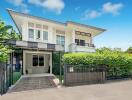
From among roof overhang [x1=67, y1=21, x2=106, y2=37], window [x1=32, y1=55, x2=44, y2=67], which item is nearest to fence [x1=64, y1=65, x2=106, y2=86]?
roof overhang [x1=67, y1=21, x2=106, y2=37]

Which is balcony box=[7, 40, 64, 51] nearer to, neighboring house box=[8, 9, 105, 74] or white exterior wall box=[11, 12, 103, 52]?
neighboring house box=[8, 9, 105, 74]

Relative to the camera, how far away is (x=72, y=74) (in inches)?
472

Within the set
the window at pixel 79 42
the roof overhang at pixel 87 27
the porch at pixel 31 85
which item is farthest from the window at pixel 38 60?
the porch at pixel 31 85

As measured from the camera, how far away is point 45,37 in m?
18.9

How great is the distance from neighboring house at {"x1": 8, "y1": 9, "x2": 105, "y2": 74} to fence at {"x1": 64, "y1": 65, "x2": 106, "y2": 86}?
4900 mm

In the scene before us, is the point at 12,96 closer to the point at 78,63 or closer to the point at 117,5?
the point at 78,63

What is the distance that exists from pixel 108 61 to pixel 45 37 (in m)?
8.81

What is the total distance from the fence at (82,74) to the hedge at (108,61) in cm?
38

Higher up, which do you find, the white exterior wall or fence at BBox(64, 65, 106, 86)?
the white exterior wall

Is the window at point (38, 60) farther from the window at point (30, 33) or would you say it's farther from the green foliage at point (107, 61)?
the green foliage at point (107, 61)

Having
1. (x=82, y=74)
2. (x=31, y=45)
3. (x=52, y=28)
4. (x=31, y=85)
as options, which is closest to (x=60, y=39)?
(x=52, y=28)

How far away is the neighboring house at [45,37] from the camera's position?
17.2m

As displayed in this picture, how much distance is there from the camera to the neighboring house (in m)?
17.2

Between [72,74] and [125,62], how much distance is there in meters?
6.53
